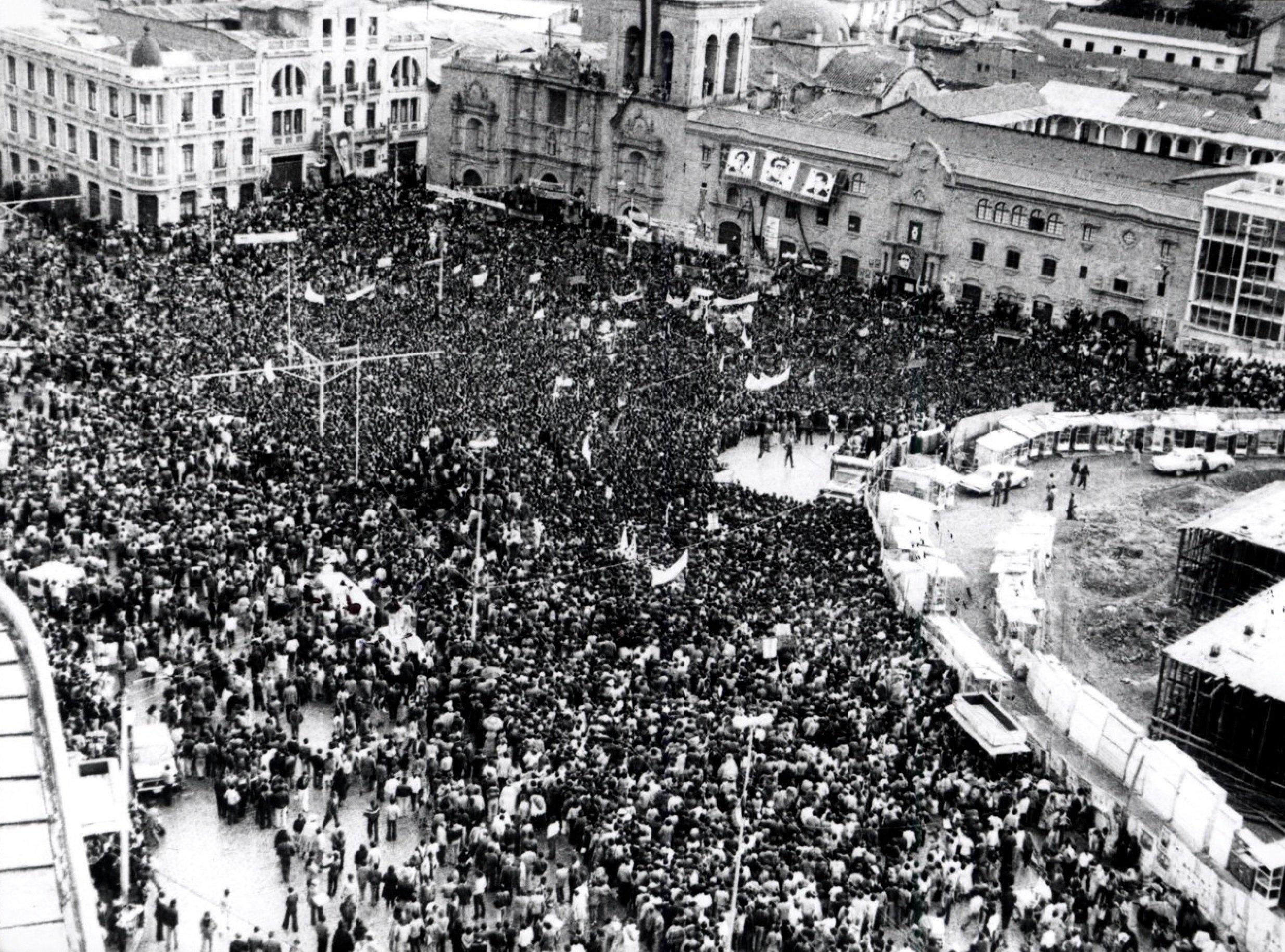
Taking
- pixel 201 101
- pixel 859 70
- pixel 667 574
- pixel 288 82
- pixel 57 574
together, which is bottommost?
pixel 667 574

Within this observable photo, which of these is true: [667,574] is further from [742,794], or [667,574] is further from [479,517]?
[742,794]

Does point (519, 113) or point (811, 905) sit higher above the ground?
point (519, 113)

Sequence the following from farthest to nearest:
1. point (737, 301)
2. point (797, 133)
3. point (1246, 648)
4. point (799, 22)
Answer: point (799, 22) < point (797, 133) < point (737, 301) < point (1246, 648)

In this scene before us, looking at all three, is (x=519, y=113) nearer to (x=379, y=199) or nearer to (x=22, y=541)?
(x=379, y=199)

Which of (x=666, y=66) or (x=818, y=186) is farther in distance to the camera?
(x=666, y=66)

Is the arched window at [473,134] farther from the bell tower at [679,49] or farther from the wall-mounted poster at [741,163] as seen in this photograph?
the wall-mounted poster at [741,163]

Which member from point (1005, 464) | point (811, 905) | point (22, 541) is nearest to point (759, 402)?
point (1005, 464)

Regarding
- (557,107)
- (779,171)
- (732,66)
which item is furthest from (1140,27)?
(557,107)
